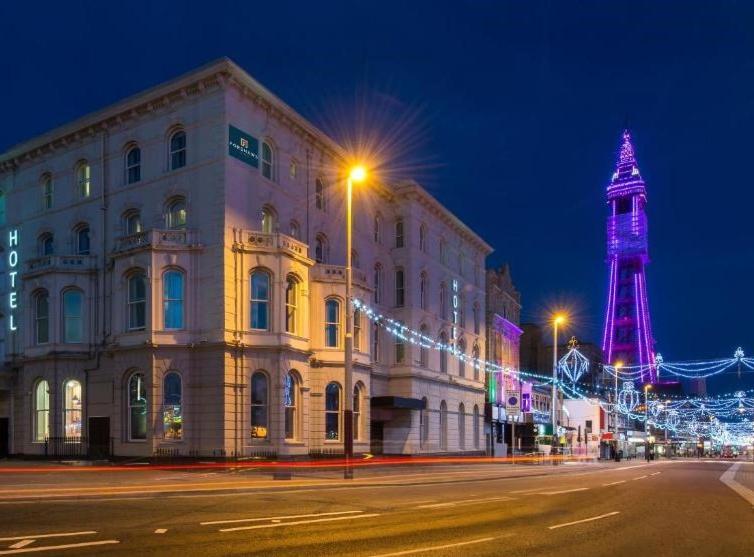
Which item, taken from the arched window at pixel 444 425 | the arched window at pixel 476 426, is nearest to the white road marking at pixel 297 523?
the arched window at pixel 444 425

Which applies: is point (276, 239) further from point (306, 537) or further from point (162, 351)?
point (306, 537)

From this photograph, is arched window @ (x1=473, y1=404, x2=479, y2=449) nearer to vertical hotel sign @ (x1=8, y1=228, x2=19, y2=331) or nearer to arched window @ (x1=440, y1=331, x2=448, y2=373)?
arched window @ (x1=440, y1=331, x2=448, y2=373)

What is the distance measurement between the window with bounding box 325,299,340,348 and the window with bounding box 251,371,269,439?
5.29 m

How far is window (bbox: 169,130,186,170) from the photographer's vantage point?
115 feet

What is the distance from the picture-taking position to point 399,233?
49.6m

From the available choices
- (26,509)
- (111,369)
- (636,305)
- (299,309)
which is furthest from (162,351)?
(636,305)

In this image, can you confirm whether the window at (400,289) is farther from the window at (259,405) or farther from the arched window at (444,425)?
the window at (259,405)

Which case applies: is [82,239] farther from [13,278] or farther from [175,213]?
[175,213]

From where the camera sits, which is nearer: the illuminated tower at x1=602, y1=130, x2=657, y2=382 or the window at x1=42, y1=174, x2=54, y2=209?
the window at x1=42, y1=174, x2=54, y2=209

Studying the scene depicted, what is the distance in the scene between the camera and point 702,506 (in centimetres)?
1917

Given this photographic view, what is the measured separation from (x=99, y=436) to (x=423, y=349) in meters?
21.4

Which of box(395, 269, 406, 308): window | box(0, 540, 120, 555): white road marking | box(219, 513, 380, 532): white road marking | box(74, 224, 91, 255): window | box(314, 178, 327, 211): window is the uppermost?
box(314, 178, 327, 211): window

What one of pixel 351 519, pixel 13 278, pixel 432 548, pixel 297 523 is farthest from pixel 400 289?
pixel 432 548

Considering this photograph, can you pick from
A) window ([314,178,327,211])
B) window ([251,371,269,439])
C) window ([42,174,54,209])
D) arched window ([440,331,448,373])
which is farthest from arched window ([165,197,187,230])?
arched window ([440,331,448,373])
